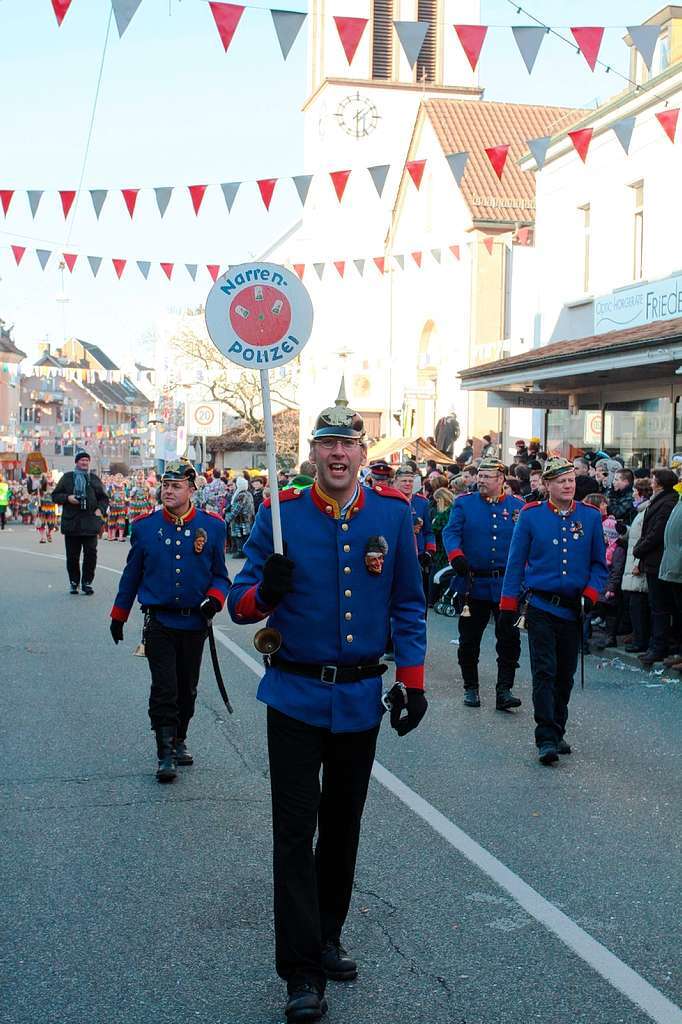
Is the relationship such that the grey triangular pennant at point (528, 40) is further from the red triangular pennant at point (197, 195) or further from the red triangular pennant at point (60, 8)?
the red triangular pennant at point (197, 195)

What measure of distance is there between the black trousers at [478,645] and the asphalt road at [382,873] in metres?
0.36

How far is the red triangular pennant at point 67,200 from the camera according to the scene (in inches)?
699

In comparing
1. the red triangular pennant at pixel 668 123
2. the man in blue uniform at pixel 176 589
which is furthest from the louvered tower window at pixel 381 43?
the man in blue uniform at pixel 176 589

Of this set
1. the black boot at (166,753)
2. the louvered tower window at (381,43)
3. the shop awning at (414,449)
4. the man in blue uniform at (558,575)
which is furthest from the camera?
the louvered tower window at (381,43)

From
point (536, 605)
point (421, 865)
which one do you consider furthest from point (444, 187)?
point (421, 865)

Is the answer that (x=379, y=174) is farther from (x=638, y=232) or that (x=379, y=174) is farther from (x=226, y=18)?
(x=638, y=232)

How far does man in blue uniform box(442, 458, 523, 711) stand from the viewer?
35.6ft

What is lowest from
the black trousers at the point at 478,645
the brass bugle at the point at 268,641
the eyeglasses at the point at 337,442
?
the black trousers at the point at 478,645

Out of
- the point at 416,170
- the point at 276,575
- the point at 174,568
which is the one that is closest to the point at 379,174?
the point at 416,170

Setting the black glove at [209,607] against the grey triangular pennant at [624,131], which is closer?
the black glove at [209,607]

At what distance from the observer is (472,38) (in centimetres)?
1265

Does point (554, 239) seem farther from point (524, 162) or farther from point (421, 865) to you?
point (421, 865)

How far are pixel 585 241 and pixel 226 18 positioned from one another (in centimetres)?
1605

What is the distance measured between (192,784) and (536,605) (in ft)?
8.66
